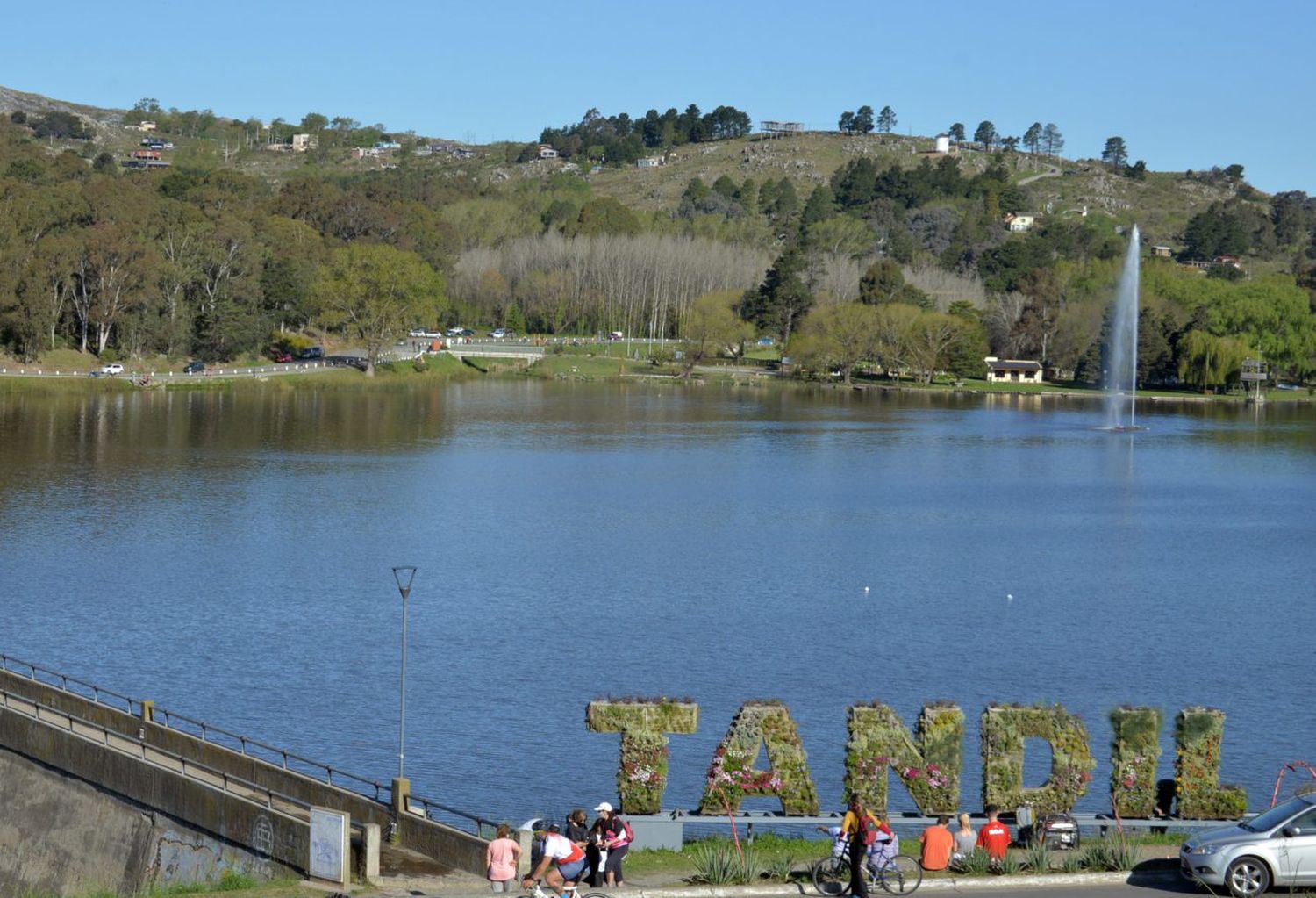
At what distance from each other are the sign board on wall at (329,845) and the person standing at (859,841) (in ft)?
21.7

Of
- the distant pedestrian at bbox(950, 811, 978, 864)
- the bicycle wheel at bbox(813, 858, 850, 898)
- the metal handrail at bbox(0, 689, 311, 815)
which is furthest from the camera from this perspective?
the metal handrail at bbox(0, 689, 311, 815)

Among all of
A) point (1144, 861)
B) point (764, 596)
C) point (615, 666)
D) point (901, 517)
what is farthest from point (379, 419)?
point (1144, 861)

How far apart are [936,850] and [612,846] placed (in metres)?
3.98

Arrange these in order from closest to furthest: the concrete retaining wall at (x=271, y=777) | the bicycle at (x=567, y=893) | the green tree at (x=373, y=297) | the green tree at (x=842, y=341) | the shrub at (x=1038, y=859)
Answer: the bicycle at (x=567, y=893) → the shrub at (x=1038, y=859) → the concrete retaining wall at (x=271, y=777) → the green tree at (x=373, y=297) → the green tree at (x=842, y=341)

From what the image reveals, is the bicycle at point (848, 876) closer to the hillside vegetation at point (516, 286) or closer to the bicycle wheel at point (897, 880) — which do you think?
the bicycle wheel at point (897, 880)

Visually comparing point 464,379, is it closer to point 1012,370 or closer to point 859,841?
point 1012,370

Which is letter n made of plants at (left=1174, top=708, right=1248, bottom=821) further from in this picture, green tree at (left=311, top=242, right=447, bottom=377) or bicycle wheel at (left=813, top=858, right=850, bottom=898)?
green tree at (left=311, top=242, right=447, bottom=377)

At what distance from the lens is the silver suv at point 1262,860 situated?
18469 mm

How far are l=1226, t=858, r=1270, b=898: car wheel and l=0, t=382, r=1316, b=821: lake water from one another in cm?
1139

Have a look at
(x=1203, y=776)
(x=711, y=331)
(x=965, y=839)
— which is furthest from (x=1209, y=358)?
(x=965, y=839)

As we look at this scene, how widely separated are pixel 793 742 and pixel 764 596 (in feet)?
79.3

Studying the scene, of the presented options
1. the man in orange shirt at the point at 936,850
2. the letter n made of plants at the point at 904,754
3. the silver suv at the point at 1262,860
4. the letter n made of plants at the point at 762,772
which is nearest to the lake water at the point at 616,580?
the letter n made of plants at the point at 904,754

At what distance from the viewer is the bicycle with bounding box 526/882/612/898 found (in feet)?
59.0

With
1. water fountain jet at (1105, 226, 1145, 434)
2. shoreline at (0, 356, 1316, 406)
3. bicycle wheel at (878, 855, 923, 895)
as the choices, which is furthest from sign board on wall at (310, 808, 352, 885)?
water fountain jet at (1105, 226, 1145, 434)
